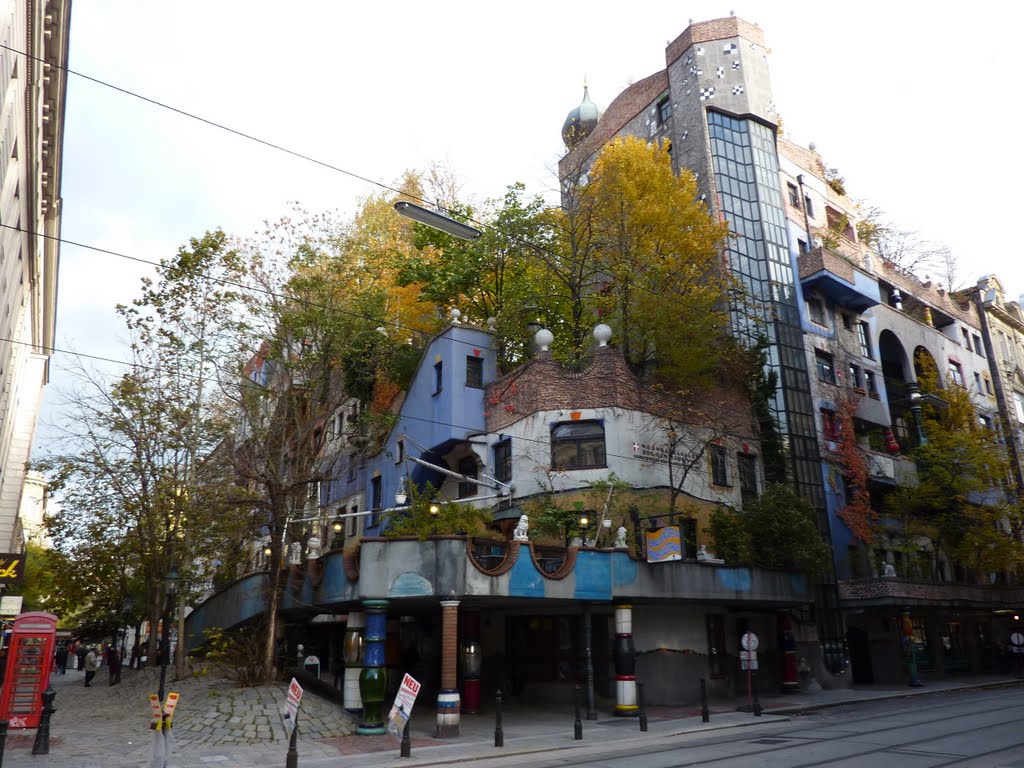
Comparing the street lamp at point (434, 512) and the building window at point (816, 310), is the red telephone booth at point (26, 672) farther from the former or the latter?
the building window at point (816, 310)

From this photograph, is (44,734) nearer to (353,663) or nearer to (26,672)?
(26,672)

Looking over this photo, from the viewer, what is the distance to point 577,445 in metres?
25.9

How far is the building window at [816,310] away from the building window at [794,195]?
545 centimetres

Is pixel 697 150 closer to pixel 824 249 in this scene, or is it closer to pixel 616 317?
pixel 824 249

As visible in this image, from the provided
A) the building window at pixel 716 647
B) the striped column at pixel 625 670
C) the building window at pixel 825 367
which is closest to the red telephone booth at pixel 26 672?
the striped column at pixel 625 670

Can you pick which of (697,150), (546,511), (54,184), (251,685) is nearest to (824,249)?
(697,150)

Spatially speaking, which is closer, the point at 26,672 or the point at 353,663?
the point at 26,672

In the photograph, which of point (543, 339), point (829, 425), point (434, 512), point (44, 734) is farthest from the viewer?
point (829, 425)

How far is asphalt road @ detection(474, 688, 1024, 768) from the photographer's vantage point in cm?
1281

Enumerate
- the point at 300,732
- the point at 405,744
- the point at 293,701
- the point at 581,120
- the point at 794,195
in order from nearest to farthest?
the point at 293,701 < the point at 405,744 < the point at 300,732 < the point at 794,195 < the point at 581,120

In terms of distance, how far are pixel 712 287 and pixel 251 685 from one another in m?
21.2

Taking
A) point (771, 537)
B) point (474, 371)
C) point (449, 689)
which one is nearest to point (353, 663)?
point (449, 689)

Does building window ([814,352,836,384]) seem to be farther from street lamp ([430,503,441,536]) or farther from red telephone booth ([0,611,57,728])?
red telephone booth ([0,611,57,728])

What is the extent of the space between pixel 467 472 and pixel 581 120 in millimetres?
30268
